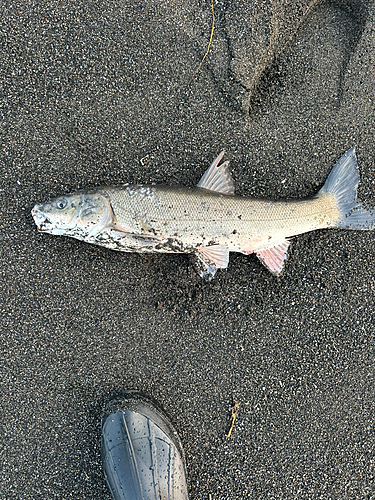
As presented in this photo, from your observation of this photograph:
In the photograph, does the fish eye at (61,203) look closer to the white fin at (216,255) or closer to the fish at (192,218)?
the fish at (192,218)

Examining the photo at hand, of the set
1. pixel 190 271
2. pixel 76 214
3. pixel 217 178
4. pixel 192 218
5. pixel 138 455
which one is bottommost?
pixel 138 455

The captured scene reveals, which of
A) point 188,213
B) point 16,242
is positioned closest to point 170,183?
point 188,213

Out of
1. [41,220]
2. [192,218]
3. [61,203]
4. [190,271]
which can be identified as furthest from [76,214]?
[190,271]

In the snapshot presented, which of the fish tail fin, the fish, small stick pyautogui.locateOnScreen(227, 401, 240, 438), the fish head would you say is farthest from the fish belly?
small stick pyautogui.locateOnScreen(227, 401, 240, 438)

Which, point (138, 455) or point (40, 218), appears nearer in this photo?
point (40, 218)

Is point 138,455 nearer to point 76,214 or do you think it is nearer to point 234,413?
point 234,413

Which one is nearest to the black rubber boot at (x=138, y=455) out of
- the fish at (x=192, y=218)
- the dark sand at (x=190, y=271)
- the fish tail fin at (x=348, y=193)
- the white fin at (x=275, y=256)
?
the dark sand at (x=190, y=271)
